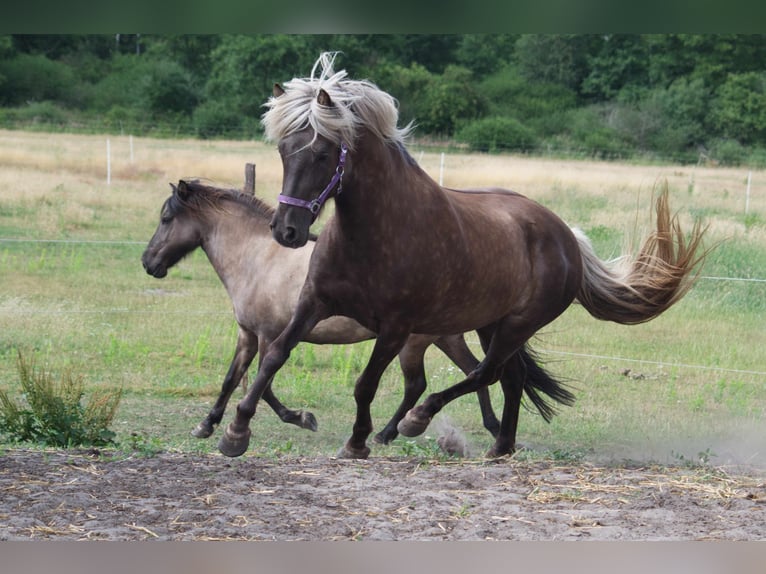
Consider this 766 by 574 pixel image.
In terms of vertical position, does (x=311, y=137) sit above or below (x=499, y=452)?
above

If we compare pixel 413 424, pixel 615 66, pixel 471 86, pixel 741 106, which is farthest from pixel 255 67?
pixel 413 424

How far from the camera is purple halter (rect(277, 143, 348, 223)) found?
4543mm

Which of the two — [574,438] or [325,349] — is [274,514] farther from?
[325,349]

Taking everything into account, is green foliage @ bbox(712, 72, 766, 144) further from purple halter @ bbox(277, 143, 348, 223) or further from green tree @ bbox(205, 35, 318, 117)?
purple halter @ bbox(277, 143, 348, 223)

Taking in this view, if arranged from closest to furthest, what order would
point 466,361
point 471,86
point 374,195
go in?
point 374,195 → point 466,361 → point 471,86

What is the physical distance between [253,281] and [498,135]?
54.7 ft

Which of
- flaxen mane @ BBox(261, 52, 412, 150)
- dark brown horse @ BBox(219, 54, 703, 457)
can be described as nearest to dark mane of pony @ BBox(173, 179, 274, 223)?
dark brown horse @ BBox(219, 54, 703, 457)

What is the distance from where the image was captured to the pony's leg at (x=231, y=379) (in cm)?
711

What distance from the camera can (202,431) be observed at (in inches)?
279

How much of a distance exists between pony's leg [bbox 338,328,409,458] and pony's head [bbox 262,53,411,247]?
88cm

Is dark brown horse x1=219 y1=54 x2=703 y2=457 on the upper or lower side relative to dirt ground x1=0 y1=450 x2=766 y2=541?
upper

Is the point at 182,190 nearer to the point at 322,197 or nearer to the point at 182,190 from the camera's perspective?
the point at 182,190

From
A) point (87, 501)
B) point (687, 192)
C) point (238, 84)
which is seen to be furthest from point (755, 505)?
point (238, 84)

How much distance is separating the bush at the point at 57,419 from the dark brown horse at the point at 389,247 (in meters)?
1.04
